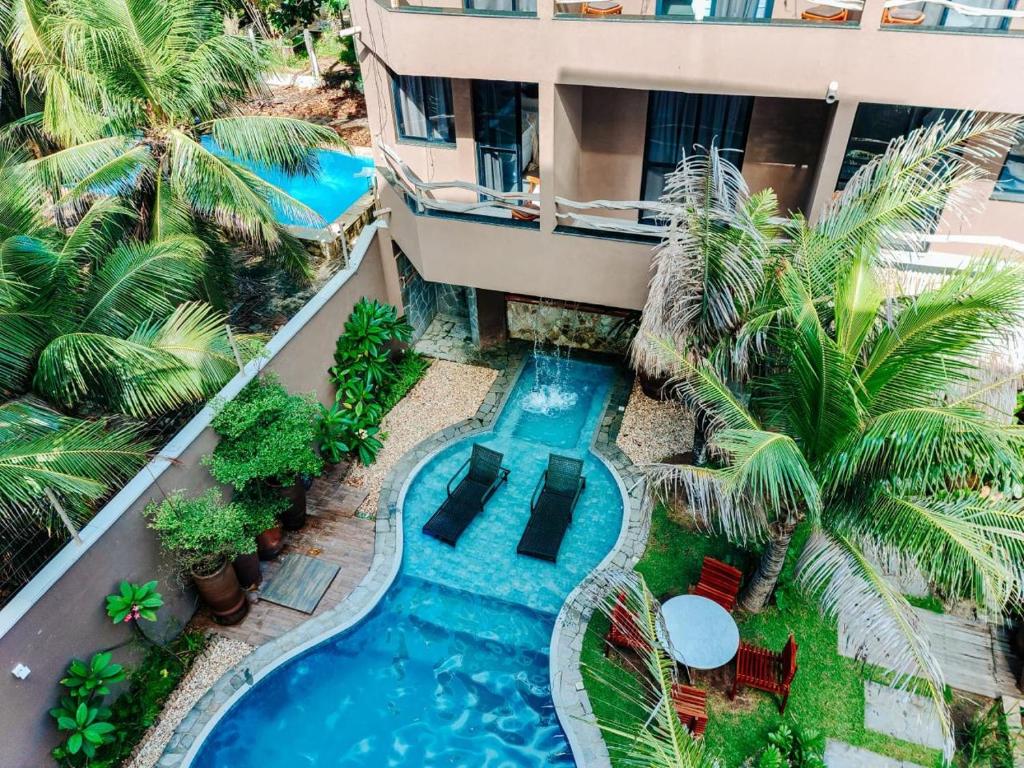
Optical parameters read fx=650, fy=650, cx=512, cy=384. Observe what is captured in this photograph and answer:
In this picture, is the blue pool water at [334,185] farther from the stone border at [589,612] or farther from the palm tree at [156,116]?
the stone border at [589,612]

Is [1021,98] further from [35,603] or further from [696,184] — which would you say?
[35,603]

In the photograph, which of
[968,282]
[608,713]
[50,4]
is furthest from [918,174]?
[50,4]

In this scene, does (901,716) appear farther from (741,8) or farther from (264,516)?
(741,8)

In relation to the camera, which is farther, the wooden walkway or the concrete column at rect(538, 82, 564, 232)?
the concrete column at rect(538, 82, 564, 232)

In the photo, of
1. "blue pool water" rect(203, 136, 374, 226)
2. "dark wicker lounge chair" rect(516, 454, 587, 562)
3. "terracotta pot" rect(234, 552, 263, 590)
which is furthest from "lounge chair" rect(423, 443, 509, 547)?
"blue pool water" rect(203, 136, 374, 226)

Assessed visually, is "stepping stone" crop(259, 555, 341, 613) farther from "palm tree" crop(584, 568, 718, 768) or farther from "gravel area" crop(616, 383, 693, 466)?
"gravel area" crop(616, 383, 693, 466)

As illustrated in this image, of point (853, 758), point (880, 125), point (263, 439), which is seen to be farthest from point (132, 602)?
point (880, 125)
